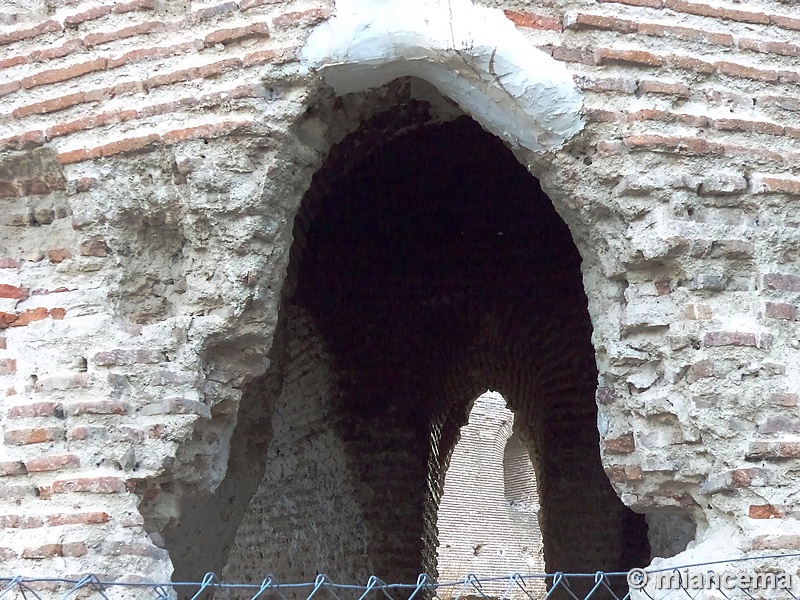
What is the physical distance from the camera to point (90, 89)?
2732 millimetres

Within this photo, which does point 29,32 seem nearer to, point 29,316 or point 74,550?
point 29,316

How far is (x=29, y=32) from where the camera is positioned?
2.82 meters

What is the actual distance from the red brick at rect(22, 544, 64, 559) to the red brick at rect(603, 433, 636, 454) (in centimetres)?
169

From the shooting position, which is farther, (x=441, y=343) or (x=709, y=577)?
(x=441, y=343)

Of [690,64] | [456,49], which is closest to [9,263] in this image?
[456,49]

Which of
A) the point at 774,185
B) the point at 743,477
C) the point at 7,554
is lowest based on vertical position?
the point at 7,554

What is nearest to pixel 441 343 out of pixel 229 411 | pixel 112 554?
pixel 229 411

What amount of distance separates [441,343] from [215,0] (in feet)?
13.5

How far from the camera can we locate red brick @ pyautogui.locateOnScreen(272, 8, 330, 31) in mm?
2627

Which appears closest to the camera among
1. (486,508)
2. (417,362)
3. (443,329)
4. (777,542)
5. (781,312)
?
(777,542)

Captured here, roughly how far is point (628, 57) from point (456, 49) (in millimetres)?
549

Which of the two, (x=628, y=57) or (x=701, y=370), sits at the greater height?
(x=628, y=57)

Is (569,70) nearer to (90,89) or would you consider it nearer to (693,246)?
(693,246)

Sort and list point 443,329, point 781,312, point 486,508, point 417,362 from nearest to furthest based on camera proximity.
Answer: point 781,312 < point 417,362 < point 443,329 < point 486,508
